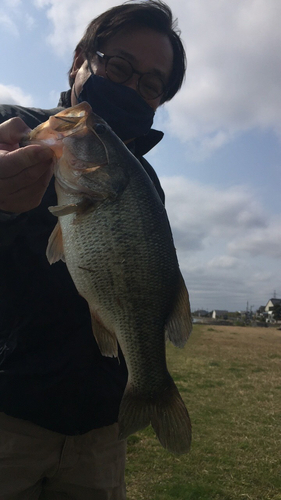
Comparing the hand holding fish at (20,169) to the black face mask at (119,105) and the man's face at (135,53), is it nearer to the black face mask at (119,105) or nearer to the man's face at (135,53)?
the black face mask at (119,105)

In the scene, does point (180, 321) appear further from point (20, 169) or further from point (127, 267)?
point (20, 169)

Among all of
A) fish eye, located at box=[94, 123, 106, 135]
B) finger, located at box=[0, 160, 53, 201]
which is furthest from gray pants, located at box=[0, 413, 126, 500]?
fish eye, located at box=[94, 123, 106, 135]

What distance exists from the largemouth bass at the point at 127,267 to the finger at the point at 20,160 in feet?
0.97

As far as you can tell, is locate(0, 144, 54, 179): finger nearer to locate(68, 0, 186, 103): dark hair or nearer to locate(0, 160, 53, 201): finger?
locate(0, 160, 53, 201): finger

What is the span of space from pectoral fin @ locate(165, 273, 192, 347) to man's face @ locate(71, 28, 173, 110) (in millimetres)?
1867

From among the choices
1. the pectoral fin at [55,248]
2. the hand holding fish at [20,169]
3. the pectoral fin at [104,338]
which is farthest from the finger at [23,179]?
the pectoral fin at [104,338]

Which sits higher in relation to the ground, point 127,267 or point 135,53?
point 135,53

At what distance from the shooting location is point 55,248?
7.26ft

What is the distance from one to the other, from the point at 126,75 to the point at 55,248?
69.5 inches

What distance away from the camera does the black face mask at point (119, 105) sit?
298cm

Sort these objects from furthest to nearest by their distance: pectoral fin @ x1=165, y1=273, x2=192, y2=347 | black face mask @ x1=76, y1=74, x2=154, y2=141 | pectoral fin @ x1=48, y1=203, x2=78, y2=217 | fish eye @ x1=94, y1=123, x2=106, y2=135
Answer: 1. black face mask @ x1=76, y1=74, x2=154, y2=141
2. fish eye @ x1=94, y1=123, x2=106, y2=135
3. pectoral fin @ x1=165, y1=273, x2=192, y2=347
4. pectoral fin @ x1=48, y1=203, x2=78, y2=217

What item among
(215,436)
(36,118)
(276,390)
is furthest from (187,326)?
(276,390)

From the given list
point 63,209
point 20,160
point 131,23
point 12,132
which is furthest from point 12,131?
point 131,23

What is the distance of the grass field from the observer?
18.7ft
